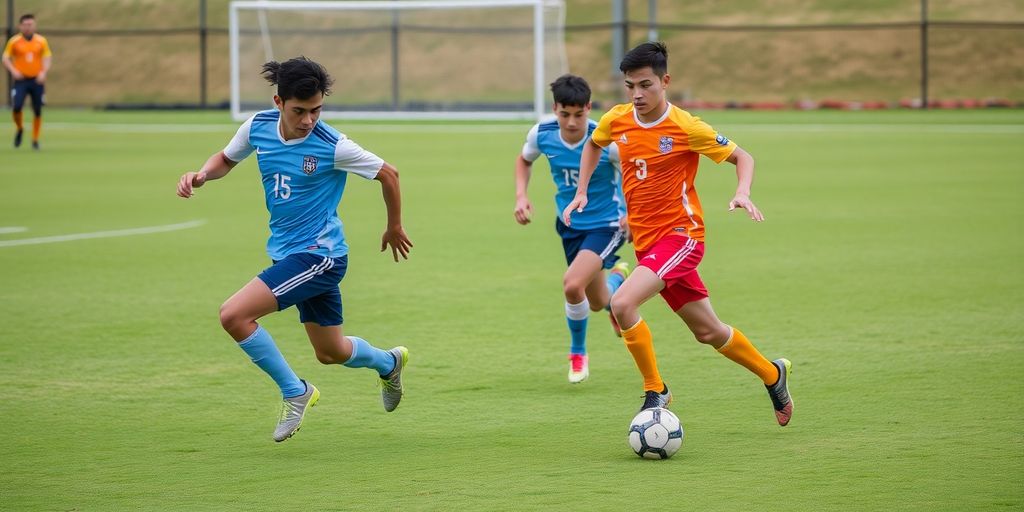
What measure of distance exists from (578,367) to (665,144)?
1694 millimetres

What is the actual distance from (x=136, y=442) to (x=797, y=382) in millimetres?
3571

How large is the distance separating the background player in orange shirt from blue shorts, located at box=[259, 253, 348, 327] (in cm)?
2006

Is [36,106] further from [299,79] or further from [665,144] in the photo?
[665,144]

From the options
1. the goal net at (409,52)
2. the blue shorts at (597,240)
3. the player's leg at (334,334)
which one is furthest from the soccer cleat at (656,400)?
the goal net at (409,52)

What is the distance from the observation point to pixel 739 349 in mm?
6609

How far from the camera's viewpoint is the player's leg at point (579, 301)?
26.0ft

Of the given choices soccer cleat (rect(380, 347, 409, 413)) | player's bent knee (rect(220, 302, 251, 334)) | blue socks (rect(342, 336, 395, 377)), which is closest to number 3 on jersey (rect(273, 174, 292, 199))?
player's bent knee (rect(220, 302, 251, 334))

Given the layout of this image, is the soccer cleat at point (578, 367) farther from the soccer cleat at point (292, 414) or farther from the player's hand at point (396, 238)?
the soccer cleat at point (292, 414)

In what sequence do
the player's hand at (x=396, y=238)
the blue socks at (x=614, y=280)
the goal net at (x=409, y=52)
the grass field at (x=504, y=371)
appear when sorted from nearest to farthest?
1. the grass field at (x=504, y=371)
2. the player's hand at (x=396, y=238)
3. the blue socks at (x=614, y=280)
4. the goal net at (x=409, y=52)

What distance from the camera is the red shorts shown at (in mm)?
6516

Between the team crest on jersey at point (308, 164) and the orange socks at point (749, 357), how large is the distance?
214 cm

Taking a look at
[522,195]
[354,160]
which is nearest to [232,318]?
[354,160]

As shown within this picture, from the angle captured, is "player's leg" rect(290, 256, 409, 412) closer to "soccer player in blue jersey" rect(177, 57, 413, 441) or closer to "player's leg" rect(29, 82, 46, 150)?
"soccer player in blue jersey" rect(177, 57, 413, 441)

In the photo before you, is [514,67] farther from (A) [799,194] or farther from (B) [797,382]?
(B) [797,382]
